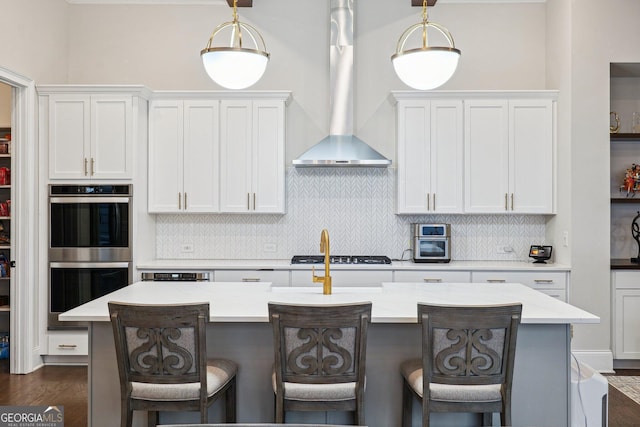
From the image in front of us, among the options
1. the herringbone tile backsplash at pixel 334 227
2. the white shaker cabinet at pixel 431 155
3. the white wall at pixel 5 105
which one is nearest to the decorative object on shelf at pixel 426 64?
the white shaker cabinet at pixel 431 155

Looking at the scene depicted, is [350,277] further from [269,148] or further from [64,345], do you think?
[64,345]

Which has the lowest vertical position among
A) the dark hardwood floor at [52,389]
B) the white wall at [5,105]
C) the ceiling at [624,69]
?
the dark hardwood floor at [52,389]

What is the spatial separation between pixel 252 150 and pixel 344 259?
1.34 meters

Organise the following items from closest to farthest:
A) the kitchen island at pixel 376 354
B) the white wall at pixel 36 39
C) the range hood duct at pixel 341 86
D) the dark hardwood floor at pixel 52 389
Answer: the kitchen island at pixel 376 354, the dark hardwood floor at pixel 52 389, the white wall at pixel 36 39, the range hood duct at pixel 341 86

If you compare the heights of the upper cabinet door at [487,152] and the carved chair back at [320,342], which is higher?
the upper cabinet door at [487,152]

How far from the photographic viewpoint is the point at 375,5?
5148 millimetres

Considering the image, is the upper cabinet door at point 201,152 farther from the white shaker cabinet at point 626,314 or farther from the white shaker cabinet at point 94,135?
the white shaker cabinet at point 626,314

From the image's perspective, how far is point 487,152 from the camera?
15.5 ft

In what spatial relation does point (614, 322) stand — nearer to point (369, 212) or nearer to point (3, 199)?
point (369, 212)

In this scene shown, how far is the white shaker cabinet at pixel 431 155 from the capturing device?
475cm

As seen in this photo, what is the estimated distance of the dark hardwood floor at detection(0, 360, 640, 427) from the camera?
11.1 feet

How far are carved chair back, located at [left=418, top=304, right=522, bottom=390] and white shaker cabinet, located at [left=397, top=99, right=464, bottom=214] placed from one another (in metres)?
2.68

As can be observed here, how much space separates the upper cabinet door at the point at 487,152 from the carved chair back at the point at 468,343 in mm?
2763

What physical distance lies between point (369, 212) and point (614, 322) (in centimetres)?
240
